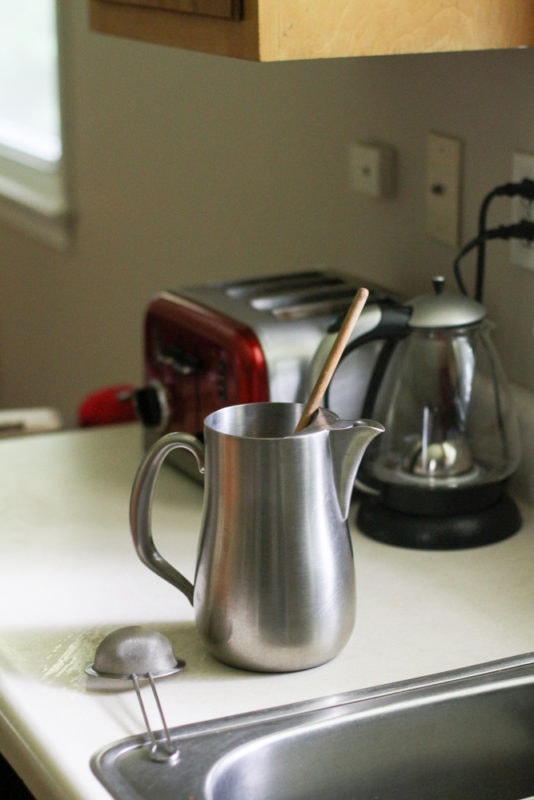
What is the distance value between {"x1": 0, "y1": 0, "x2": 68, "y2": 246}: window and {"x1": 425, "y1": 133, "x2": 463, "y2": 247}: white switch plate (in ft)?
4.53

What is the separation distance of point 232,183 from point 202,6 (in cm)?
81

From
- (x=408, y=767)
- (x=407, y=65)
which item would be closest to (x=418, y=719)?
(x=408, y=767)

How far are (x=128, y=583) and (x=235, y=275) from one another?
930 mm

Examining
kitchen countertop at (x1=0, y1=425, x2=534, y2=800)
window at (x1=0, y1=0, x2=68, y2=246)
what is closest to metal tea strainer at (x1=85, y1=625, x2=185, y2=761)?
kitchen countertop at (x1=0, y1=425, x2=534, y2=800)

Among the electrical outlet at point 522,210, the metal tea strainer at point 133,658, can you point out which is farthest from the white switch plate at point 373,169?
the metal tea strainer at point 133,658

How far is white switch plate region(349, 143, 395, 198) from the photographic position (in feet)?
5.02

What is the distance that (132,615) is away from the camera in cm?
107

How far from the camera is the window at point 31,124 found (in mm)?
2818

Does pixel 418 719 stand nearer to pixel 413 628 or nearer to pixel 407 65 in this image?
pixel 413 628

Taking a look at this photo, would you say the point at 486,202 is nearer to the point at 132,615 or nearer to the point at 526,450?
the point at 526,450

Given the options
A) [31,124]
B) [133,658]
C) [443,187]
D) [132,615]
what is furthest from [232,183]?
[31,124]

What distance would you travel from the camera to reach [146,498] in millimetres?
982

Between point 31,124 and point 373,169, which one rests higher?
point 373,169

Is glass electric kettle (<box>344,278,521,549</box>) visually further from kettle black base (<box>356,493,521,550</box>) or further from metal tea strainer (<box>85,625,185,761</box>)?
metal tea strainer (<box>85,625,185,761</box>)
